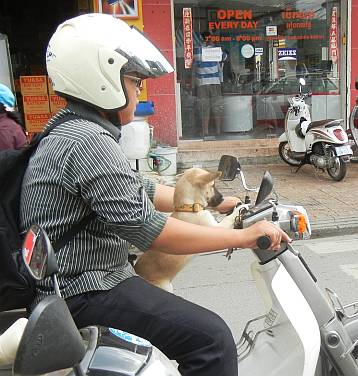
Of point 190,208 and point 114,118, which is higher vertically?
point 114,118

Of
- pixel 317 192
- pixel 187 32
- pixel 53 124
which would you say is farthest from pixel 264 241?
pixel 187 32

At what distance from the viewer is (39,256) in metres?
1.36

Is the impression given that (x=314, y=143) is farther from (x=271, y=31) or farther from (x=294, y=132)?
(x=271, y=31)

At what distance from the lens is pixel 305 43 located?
35.9 ft

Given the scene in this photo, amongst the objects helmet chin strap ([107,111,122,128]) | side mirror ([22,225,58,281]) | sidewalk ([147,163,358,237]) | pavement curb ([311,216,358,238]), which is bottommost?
pavement curb ([311,216,358,238])

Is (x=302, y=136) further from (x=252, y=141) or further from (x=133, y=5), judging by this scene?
(x=133, y=5)

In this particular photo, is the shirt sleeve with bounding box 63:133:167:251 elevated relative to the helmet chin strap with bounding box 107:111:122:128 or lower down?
lower down

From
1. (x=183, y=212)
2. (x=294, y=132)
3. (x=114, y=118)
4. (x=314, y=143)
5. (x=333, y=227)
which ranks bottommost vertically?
(x=333, y=227)

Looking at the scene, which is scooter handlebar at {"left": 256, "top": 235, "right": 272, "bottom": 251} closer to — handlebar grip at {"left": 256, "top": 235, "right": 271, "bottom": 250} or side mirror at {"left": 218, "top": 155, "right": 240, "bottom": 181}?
handlebar grip at {"left": 256, "top": 235, "right": 271, "bottom": 250}

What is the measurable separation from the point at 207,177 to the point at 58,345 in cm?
133

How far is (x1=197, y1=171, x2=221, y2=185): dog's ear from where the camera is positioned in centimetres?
237

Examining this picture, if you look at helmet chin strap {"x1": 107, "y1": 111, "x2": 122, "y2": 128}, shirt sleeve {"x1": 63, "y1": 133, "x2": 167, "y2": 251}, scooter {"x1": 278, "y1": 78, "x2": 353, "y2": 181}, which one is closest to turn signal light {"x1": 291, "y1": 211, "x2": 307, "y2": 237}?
shirt sleeve {"x1": 63, "y1": 133, "x2": 167, "y2": 251}

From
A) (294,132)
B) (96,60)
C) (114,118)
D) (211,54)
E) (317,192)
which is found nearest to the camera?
(96,60)

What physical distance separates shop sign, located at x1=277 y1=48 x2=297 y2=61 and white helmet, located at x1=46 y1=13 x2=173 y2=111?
31.0 ft
